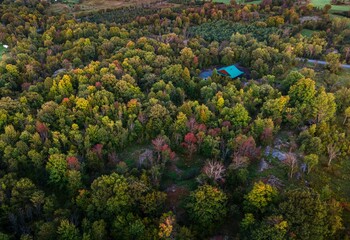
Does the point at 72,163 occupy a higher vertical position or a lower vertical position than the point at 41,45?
lower

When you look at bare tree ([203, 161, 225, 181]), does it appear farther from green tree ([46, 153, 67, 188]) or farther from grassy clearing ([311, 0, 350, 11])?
grassy clearing ([311, 0, 350, 11])

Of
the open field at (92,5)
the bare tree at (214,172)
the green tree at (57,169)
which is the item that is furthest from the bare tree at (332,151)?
the open field at (92,5)

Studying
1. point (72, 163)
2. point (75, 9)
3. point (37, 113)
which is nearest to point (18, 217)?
point (72, 163)

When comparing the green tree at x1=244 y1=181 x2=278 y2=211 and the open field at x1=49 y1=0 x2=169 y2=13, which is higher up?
the open field at x1=49 y1=0 x2=169 y2=13

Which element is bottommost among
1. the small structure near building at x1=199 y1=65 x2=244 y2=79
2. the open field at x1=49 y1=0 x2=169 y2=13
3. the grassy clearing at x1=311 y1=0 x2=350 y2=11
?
the small structure near building at x1=199 y1=65 x2=244 y2=79

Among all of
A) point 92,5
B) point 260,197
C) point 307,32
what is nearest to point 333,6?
point 307,32

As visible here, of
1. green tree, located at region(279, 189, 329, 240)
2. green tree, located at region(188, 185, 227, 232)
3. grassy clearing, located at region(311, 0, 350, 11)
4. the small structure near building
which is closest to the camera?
green tree, located at region(279, 189, 329, 240)

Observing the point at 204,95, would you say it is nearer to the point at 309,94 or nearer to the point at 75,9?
the point at 309,94

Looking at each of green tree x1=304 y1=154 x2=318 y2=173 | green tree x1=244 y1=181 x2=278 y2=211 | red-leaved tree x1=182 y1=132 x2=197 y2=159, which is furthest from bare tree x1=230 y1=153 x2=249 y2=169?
green tree x1=304 y1=154 x2=318 y2=173

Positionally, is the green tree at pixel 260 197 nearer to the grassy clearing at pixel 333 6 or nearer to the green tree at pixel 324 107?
the green tree at pixel 324 107
